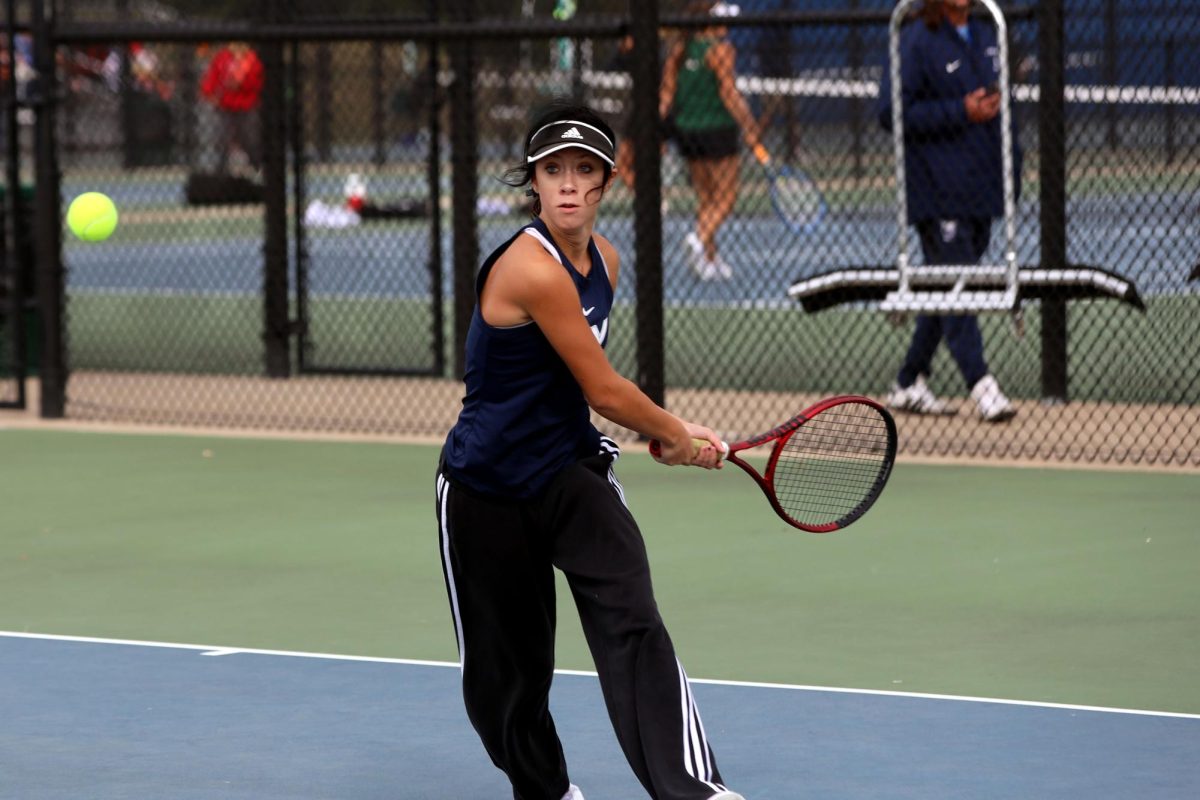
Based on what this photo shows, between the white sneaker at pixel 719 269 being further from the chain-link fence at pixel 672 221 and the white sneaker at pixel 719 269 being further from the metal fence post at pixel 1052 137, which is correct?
the metal fence post at pixel 1052 137

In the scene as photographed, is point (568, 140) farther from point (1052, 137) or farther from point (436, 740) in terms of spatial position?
point (1052, 137)

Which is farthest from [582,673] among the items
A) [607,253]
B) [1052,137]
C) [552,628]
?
[1052,137]

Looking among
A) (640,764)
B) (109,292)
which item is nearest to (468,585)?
(640,764)

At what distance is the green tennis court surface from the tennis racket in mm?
5343

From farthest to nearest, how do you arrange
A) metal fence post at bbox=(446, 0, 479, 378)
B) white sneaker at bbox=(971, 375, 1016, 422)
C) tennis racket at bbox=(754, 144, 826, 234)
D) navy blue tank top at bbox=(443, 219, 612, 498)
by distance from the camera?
tennis racket at bbox=(754, 144, 826, 234) → metal fence post at bbox=(446, 0, 479, 378) → white sneaker at bbox=(971, 375, 1016, 422) → navy blue tank top at bbox=(443, 219, 612, 498)

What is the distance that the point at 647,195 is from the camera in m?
10.3

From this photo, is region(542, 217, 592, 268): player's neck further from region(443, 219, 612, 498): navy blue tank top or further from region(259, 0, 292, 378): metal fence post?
region(259, 0, 292, 378): metal fence post

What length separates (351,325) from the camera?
15.6m

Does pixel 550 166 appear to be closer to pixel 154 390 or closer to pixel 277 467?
pixel 277 467

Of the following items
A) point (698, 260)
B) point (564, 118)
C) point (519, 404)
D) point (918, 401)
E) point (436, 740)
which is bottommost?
point (436, 740)

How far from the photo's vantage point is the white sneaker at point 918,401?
10.7m

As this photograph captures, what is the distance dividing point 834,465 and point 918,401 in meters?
5.18

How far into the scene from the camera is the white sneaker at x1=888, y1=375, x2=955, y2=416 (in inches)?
421

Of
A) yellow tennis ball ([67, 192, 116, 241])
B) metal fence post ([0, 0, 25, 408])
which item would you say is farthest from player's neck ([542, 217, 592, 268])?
metal fence post ([0, 0, 25, 408])
